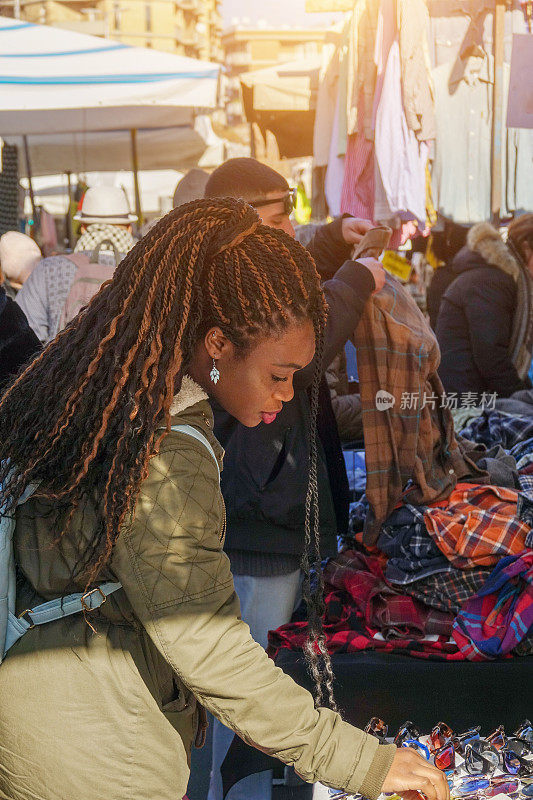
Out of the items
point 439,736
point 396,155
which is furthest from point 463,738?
point 396,155

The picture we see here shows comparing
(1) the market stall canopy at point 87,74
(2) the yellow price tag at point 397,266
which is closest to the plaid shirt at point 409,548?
(2) the yellow price tag at point 397,266

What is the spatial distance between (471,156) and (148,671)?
Answer: 4991 mm

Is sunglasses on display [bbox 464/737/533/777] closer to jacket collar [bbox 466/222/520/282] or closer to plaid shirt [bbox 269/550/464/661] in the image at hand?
plaid shirt [bbox 269/550/464/661]

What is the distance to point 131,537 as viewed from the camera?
1286 mm

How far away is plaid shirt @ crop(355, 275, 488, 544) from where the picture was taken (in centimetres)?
250

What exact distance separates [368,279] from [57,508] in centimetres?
128

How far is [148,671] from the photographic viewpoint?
137cm

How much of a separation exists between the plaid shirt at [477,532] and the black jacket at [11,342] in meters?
1.26

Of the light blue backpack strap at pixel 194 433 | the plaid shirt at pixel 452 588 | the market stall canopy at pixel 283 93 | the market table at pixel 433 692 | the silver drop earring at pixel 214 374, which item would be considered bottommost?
the market table at pixel 433 692

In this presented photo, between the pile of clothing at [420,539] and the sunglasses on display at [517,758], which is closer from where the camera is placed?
the sunglasses on display at [517,758]

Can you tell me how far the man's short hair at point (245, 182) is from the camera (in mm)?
2404

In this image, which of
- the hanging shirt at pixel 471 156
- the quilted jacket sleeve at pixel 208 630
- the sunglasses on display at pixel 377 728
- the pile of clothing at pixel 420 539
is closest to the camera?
the quilted jacket sleeve at pixel 208 630

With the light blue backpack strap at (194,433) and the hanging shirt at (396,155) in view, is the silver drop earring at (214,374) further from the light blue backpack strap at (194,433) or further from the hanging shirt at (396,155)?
the hanging shirt at (396,155)

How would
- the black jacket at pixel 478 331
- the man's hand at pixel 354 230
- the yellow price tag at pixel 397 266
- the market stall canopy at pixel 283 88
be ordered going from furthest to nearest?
the market stall canopy at pixel 283 88 → the black jacket at pixel 478 331 → the yellow price tag at pixel 397 266 → the man's hand at pixel 354 230
